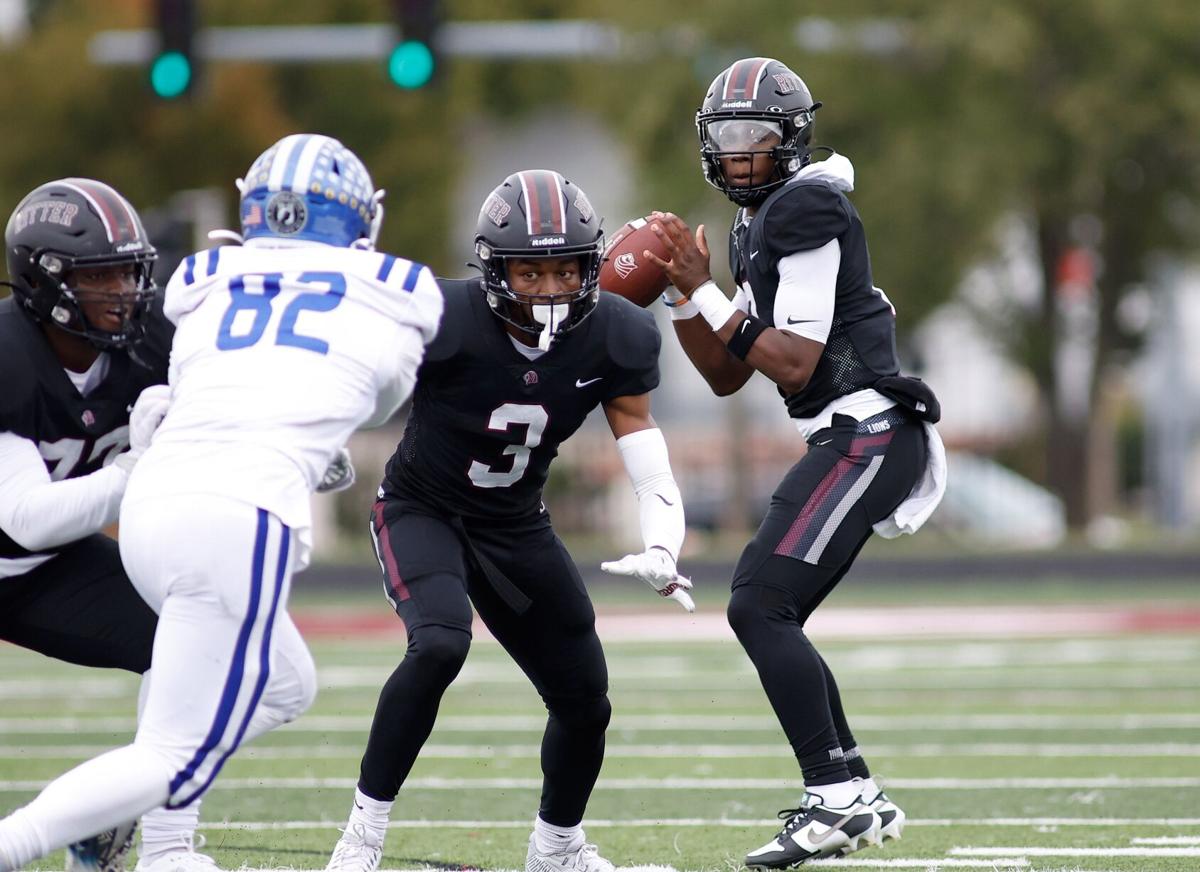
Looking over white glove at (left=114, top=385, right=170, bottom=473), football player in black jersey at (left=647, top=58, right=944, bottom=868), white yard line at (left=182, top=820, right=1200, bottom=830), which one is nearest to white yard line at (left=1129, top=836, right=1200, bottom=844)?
white yard line at (left=182, top=820, right=1200, bottom=830)

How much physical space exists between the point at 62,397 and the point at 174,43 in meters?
7.24

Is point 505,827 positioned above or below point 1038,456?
above

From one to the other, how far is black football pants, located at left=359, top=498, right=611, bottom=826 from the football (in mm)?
733

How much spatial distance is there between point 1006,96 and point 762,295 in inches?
418

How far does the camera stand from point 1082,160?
49.0ft

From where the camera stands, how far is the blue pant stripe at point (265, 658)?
11.9ft

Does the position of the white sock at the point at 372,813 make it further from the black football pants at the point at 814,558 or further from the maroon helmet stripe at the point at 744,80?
the maroon helmet stripe at the point at 744,80

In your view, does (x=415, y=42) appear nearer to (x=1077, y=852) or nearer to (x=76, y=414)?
(x=76, y=414)

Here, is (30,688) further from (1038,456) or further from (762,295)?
Result: (1038,456)

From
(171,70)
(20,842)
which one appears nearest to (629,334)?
(20,842)

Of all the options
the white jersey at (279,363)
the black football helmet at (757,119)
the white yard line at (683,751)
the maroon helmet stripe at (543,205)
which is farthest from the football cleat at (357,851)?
the white yard line at (683,751)

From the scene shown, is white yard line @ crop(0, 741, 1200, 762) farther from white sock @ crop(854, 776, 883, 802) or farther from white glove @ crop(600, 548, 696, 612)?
white glove @ crop(600, 548, 696, 612)

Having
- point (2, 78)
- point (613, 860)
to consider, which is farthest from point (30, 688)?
point (2, 78)

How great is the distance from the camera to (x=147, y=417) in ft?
13.0
